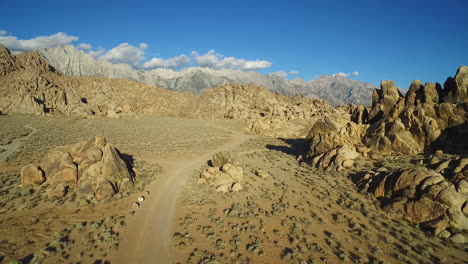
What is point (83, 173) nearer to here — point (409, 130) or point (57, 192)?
point (57, 192)

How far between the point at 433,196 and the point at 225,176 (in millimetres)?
16362

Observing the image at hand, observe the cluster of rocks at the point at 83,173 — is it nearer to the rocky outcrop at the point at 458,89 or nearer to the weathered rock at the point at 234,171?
the weathered rock at the point at 234,171

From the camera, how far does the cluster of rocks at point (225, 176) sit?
72.7 ft

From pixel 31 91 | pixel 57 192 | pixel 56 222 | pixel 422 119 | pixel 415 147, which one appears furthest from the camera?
pixel 31 91

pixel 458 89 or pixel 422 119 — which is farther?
pixel 458 89

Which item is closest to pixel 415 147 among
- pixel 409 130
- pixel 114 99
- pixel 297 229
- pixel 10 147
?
pixel 409 130

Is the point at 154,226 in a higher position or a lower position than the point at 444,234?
lower

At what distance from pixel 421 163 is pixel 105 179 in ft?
98.7

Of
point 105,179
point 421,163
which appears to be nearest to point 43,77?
point 105,179

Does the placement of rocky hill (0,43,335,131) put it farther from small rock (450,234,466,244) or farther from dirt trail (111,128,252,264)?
small rock (450,234,466,244)

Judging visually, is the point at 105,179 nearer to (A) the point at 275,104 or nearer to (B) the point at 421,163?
(B) the point at 421,163

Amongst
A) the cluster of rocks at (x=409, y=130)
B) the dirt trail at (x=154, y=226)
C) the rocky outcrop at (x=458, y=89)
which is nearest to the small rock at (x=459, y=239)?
the cluster of rocks at (x=409, y=130)

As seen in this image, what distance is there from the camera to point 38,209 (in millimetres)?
17609

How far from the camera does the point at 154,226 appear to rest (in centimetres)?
1600
